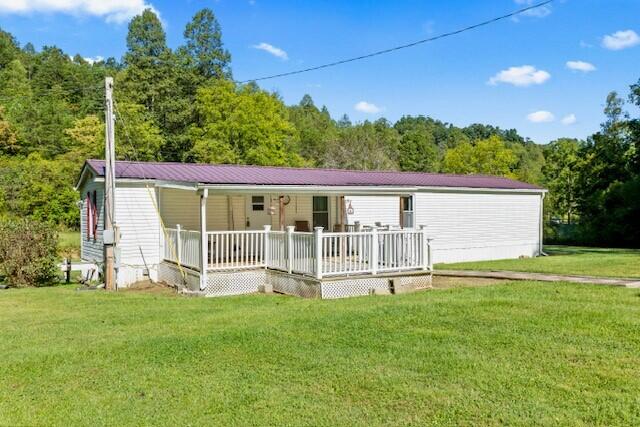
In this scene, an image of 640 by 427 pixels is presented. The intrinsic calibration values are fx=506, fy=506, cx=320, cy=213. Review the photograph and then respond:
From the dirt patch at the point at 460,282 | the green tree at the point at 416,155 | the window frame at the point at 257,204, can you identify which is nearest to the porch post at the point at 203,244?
the window frame at the point at 257,204

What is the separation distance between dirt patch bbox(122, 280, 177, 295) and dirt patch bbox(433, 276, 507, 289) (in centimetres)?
612

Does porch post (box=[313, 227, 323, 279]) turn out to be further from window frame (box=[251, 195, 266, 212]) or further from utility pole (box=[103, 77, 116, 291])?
window frame (box=[251, 195, 266, 212])

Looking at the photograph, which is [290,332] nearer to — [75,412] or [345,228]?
[75,412]

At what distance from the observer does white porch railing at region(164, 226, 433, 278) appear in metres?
10.5

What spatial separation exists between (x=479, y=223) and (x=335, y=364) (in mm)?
14216

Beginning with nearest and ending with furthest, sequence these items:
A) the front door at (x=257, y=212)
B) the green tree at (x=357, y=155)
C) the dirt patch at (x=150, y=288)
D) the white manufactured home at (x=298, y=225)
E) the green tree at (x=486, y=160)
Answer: the white manufactured home at (x=298, y=225), the dirt patch at (x=150, y=288), the front door at (x=257, y=212), the green tree at (x=357, y=155), the green tree at (x=486, y=160)

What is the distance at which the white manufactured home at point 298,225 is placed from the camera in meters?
10.9

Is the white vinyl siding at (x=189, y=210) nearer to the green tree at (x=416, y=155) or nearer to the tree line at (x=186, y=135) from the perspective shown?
the tree line at (x=186, y=135)

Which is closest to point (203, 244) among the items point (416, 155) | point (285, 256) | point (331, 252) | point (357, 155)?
point (285, 256)

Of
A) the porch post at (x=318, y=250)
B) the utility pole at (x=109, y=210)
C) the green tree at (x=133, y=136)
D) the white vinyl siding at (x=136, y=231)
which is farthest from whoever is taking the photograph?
the green tree at (x=133, y=136)

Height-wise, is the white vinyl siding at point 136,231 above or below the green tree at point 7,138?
below

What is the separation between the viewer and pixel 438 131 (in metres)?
97.6

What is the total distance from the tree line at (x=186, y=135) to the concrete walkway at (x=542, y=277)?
2027 cm

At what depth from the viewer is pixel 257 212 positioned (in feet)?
51.8
